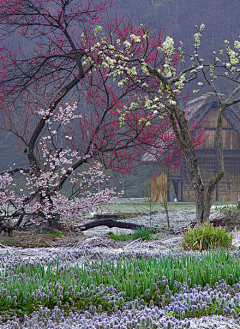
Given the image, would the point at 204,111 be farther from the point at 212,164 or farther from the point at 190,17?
the point at 190,17

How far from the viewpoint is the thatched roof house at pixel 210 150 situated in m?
21.7

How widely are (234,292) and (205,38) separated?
3959 cm

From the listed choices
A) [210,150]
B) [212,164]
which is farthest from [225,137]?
[212,164]

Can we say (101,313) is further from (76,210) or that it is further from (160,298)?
(76,210)

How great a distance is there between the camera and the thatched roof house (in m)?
21.7

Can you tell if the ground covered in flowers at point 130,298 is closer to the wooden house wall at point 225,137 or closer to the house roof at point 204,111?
the house roof at point 204,111

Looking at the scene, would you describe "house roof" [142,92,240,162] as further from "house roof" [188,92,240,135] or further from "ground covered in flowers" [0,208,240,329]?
"ground covered in flowers" [0,208,240,329]

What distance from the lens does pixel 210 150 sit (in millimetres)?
23016

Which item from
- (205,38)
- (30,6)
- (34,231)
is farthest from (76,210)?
(205,38)

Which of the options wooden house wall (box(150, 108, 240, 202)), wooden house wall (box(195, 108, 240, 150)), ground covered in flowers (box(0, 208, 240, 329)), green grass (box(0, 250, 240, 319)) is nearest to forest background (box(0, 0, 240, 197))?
wooden house wall (box(150, 108, 240, 202))

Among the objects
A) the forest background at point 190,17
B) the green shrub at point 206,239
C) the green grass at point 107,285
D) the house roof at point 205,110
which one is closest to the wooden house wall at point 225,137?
the house roof at point 205,110

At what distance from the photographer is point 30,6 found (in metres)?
9.25

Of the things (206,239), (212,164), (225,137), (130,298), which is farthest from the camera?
(212,164)

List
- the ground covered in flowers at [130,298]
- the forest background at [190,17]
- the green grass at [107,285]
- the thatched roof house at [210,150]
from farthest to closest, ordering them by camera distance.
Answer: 1. the forest background at [190,17]
2. the thatched roof house at [210,150]
3. the green grass at [107,285]
4. the ground covered in flowers at [130,298]
